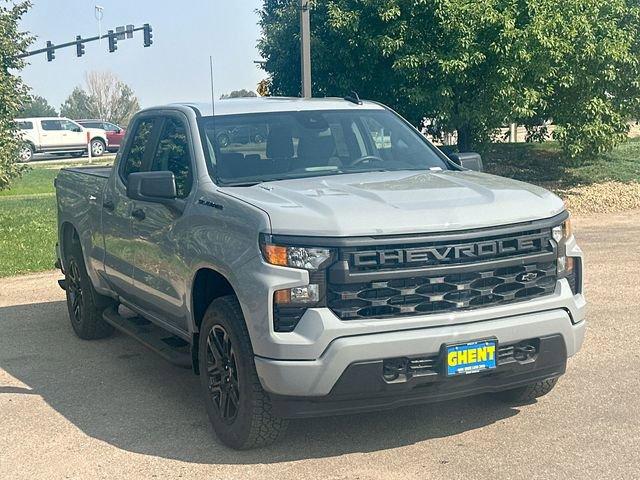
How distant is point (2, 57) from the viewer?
15.4m

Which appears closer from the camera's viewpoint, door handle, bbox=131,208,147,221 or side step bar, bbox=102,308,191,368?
side step bar, bbox=102,308,191,368

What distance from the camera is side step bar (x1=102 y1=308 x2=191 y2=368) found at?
5623 mm

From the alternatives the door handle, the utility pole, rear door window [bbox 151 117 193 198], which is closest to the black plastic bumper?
rear door window [bbox 151 117 193 198]

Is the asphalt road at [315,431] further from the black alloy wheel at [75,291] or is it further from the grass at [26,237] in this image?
the grass at [26,237]

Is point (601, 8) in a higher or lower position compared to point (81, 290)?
higher

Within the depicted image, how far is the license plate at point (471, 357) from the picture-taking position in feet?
14.5

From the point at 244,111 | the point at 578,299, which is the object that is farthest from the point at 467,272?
the point at 244,111

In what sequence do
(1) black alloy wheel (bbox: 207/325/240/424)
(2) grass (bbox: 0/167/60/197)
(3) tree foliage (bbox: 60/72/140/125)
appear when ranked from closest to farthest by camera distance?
(1) black alloy wheel (bbox: 207/325/240/424) → (2) grass (bbox: 0/167/60/197) → (3) tree foliage (bbox: 60/72/140/125)

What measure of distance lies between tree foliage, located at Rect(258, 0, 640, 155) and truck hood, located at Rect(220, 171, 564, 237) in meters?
10.5

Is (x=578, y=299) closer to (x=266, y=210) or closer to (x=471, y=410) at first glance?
(x=471, y=410)

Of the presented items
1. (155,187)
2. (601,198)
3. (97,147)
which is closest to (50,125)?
(97,147)

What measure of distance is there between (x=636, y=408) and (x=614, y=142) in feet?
41.5

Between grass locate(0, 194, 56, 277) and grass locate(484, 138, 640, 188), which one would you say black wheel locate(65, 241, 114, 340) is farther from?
grass locate(484, 138, 640, 188)

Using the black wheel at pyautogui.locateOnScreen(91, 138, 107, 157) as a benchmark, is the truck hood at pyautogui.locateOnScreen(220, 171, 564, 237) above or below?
above
